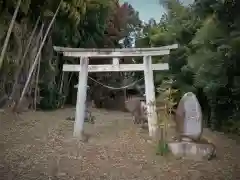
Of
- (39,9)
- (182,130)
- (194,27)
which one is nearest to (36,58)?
(39,9)

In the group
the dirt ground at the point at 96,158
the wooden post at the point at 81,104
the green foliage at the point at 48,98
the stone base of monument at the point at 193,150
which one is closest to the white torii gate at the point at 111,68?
the wooden post at the point at 81,104

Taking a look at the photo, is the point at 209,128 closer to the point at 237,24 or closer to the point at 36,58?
the point at 237,24

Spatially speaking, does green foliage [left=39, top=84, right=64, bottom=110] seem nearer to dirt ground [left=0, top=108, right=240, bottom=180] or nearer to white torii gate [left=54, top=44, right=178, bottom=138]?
dirt ground [left=0, top=108, right=240, bottom=180]

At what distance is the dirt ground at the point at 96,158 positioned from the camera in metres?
4.77

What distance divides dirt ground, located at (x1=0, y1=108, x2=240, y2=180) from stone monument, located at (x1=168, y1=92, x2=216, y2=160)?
19 centimetres

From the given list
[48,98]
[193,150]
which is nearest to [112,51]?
[193,150]

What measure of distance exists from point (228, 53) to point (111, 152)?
2881 millimetres

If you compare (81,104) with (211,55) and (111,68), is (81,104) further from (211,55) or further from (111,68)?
(211,55)

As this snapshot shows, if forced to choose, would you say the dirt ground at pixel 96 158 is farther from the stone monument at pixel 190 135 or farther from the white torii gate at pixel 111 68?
the white torii gate at pixel 111 68

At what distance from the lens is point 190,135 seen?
231 inches

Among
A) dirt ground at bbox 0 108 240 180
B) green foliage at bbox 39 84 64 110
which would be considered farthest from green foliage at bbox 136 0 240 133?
green foliage at bbox 39 84 64 110

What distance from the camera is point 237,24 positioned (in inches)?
249

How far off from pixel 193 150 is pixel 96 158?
5.24 ft

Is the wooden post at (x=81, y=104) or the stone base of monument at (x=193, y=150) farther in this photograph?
the wooden post at (x=81, y=104)
